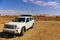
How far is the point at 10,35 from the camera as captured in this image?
1430 cm

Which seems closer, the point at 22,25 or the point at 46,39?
the point at 46,39

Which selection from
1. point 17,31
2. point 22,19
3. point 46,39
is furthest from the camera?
point 22,19

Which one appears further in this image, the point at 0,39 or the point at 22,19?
the point at 22,19

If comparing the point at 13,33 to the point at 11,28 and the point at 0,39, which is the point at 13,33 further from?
the point at 0,39

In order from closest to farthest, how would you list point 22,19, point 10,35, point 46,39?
point 46,39 → point 10,35 → point 22,19

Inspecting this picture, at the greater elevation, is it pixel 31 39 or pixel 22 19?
pixel 22 19

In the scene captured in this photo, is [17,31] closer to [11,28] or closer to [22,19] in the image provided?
[11,28]

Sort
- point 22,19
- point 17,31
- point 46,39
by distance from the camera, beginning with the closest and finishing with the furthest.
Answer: point 46,39
point 17,31
point 22,19

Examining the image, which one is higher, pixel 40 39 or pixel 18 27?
pixel 18 27

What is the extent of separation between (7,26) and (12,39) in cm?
169

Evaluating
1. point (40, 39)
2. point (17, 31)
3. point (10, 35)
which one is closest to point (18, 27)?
point (17, 31)

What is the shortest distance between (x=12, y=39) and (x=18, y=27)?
4.79 feet

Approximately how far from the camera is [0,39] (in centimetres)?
1258

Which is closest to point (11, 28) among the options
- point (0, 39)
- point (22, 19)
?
point (0, 39)
